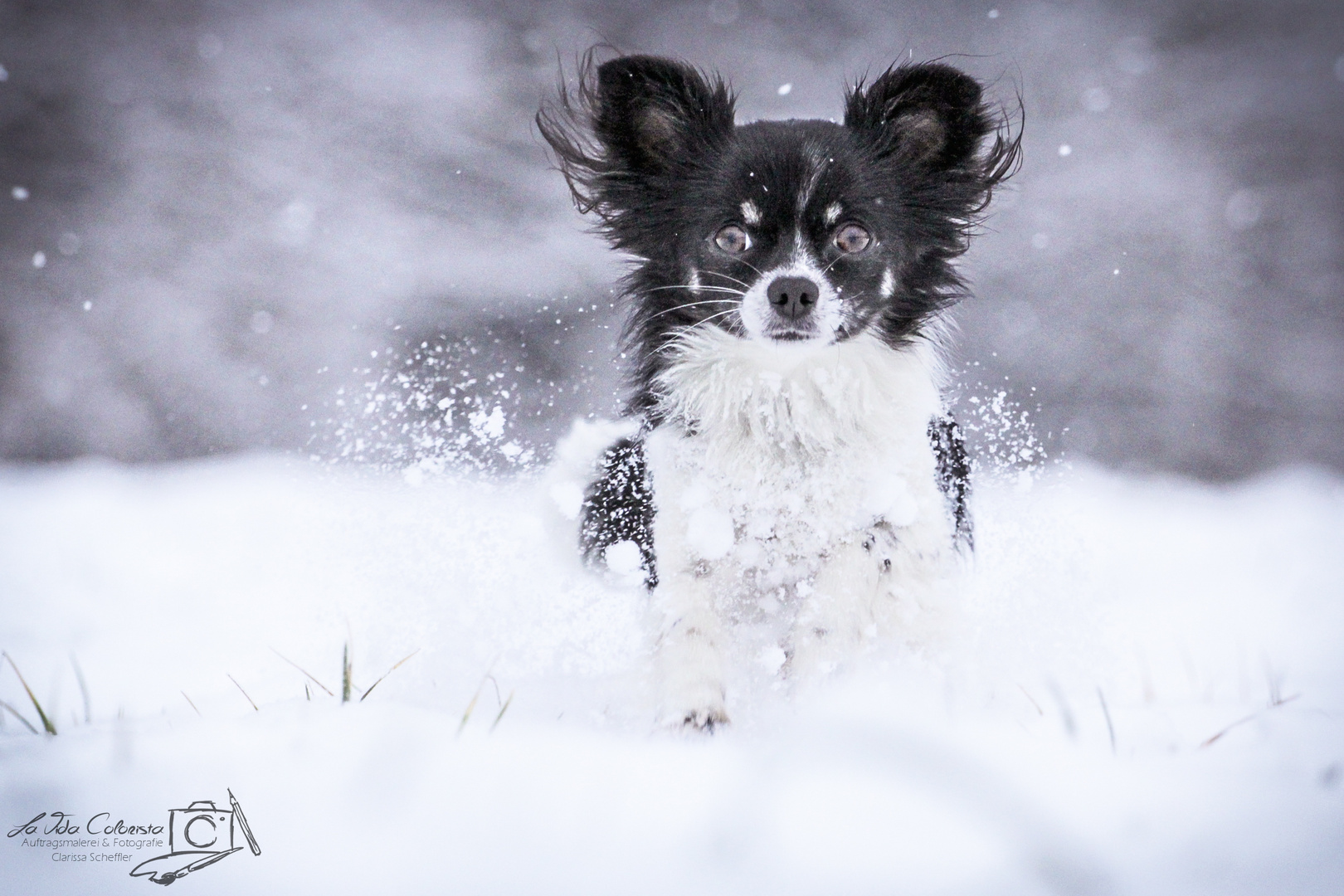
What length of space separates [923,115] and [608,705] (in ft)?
5.20

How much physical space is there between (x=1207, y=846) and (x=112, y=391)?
2.57m

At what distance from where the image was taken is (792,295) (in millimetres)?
1621

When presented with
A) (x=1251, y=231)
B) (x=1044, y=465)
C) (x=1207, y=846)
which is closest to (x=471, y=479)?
(x=1044, y=465)

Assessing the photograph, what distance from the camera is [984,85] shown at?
183cm

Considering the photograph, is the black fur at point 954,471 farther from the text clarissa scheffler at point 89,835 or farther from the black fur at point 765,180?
the text clarissa scheffler at point 89,835

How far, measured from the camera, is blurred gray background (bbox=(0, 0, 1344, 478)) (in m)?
1.74

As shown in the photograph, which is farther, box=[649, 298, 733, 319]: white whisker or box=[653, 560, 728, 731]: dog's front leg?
box=[649, 298, 733, 319]: white whisker

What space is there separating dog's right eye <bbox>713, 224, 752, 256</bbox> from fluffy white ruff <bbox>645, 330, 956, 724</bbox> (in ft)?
0.68

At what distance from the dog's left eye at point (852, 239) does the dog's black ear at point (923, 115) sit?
267mm

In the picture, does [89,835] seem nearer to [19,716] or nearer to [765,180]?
[19,716]

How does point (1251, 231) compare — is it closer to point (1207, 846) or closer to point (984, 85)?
point (984, 85)

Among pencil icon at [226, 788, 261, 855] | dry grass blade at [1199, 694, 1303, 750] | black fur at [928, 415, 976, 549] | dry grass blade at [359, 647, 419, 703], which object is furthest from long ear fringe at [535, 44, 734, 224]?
dry grass blade at [1199, 694, 1303, 750]

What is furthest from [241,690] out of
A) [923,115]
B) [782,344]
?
[923,115]
